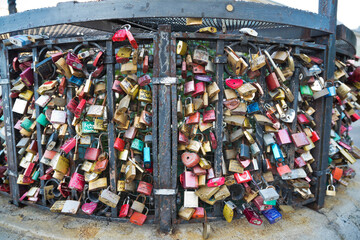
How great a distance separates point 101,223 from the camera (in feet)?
7.26

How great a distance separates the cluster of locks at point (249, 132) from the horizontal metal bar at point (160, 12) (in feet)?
0.92

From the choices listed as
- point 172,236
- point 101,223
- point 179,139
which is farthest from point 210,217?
point 101,223

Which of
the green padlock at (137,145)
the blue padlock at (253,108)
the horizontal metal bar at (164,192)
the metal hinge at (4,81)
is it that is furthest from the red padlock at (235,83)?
the metal hinge at (4,81)

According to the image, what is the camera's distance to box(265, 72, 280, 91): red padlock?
218cm

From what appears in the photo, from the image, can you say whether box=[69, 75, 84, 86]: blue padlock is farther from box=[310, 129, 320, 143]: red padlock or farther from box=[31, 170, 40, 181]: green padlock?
box=[310, 129, 320, 143]: red padlock

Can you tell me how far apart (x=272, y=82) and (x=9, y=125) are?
2914mm

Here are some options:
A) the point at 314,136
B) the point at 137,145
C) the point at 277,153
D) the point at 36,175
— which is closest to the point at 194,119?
the point at 137,145

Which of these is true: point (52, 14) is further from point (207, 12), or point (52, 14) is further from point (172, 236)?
point (172, 236)

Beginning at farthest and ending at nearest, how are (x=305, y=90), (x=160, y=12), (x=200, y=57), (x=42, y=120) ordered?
(x=305, y=90) < (x=42, y=120) < (x=200, y=57) < (x=160, y=12)

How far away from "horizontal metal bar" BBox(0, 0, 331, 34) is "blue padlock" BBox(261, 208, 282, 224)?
1.85 m

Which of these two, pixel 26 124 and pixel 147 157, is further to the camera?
pixel 26 124

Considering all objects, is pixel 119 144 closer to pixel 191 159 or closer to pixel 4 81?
pixel 191 159

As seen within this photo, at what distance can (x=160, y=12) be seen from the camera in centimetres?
189

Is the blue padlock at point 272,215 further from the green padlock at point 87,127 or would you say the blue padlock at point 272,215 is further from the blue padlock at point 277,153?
the green padlock at point 87,127
